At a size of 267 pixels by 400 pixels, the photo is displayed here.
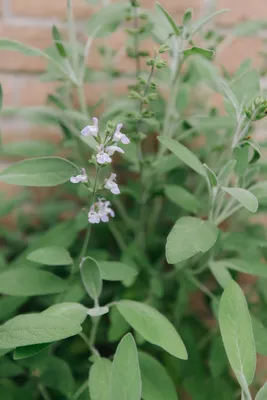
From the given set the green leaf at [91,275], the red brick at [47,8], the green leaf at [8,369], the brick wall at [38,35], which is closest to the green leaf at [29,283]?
the green leaf at [91,275]

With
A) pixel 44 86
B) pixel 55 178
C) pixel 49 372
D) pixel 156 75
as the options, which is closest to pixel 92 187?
pixel 55 178

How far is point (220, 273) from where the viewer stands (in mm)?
719

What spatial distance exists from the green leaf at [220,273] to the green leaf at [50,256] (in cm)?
21

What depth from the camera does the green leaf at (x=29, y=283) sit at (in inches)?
27.0

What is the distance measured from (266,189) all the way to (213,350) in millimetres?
318

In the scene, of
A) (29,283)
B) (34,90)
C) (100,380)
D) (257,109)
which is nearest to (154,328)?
(100,380)

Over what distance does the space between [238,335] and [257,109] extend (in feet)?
0.92

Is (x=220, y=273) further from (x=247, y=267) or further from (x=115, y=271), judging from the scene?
(x=115, y=271)

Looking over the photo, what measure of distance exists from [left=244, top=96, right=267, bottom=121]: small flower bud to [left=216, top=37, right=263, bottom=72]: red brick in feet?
1.99

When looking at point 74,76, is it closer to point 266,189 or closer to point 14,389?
point 266,189

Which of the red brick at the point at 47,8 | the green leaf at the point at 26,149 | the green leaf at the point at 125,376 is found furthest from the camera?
the red brick at the point at 47,8

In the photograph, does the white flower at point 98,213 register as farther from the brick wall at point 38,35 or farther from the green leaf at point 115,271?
the brick wall at point 38,35

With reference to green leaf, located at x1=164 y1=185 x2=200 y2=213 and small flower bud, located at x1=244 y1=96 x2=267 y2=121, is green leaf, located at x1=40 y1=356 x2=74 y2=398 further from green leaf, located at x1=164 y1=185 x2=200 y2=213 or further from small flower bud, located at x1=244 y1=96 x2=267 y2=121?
small flower bud, located at x1=244 y1=96 x2=267 y2=121

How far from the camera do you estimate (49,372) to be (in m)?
0.77
